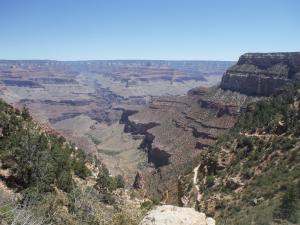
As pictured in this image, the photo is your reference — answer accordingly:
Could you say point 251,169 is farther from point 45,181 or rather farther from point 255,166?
point 45,181

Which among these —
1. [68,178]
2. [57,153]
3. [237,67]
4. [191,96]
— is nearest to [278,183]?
[68,178]

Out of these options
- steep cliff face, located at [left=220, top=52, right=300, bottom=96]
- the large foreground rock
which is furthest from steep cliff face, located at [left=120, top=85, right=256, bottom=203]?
the large foreground rock

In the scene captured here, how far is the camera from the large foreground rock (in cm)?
1519

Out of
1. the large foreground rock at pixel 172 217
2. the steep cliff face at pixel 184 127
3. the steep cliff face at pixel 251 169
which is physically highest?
the large foreground rock at pixel 172 217

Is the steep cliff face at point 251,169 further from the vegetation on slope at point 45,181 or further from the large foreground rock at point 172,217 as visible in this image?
the large foreground rock at point 172,217

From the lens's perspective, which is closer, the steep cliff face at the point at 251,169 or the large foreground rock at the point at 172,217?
the large foreground rock at the point at 172,217

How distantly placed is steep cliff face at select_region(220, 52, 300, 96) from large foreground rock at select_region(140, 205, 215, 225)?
112091mm

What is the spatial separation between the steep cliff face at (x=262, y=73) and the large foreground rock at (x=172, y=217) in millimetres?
112091

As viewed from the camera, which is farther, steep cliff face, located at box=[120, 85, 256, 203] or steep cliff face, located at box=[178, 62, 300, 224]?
steep cliff face, located at box=[120, 85, 256, 203]

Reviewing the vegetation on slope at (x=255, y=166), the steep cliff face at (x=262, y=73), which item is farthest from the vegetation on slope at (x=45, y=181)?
the steep cliff face at (x=262, y=73)

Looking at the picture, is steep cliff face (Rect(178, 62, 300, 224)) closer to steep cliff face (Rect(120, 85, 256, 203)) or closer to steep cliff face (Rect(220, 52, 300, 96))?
steep cliff face (Rect(120, 85, 256, 203))

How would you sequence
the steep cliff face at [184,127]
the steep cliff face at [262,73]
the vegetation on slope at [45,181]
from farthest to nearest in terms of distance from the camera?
the steep cliff face at [262,73], the steep cliff face at [184,127], the vegetation on slope at [45,181]

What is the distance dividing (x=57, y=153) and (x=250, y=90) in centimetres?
10684

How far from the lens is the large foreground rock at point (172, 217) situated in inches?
598
